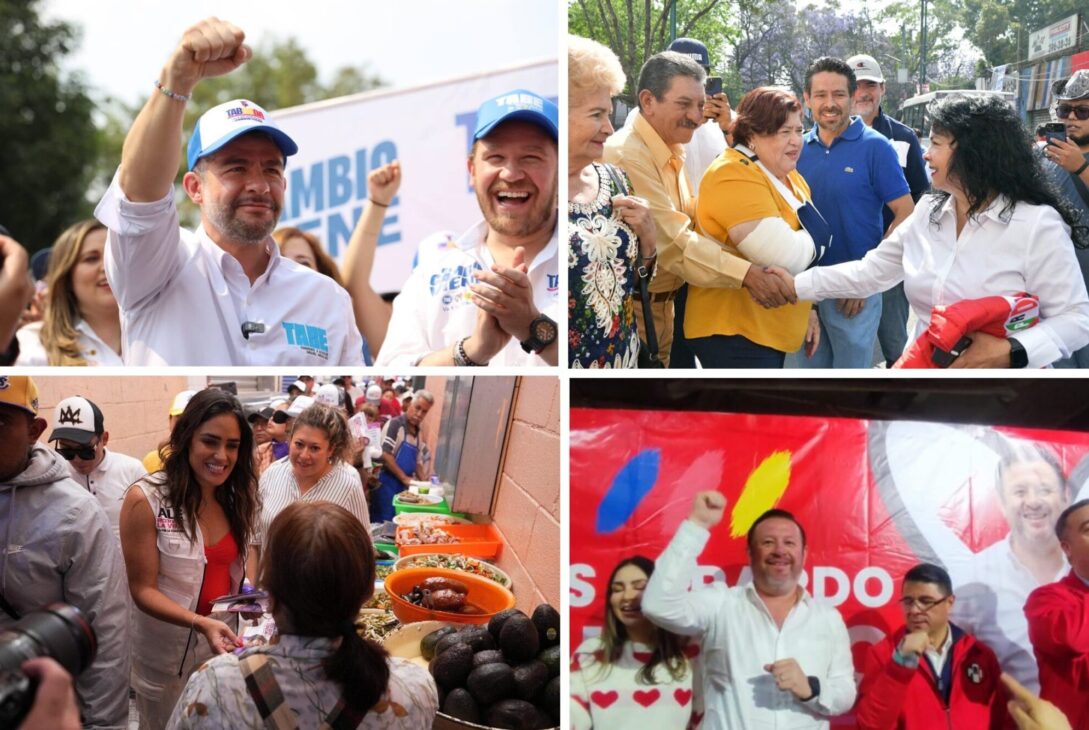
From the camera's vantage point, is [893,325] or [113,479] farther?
[893,325]

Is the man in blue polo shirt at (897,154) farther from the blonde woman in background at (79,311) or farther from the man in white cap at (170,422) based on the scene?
the blonde woman in background at (79,311)

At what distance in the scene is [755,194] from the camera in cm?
246

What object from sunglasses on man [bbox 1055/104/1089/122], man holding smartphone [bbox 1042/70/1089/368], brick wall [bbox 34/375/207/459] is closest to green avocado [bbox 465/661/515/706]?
brick wall [bbox 34/375/207/459]

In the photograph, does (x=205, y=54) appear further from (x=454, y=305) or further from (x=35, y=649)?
(x=35, y=649)

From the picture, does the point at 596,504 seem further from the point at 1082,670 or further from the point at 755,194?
the point at 1082,670

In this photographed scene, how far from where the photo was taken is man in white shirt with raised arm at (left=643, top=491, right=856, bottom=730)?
8.03 feet

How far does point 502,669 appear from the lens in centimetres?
231

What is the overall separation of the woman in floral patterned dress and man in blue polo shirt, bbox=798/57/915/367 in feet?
1.39

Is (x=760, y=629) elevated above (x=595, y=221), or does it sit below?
below

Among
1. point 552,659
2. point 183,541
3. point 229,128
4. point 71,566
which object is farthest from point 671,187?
point 71,566

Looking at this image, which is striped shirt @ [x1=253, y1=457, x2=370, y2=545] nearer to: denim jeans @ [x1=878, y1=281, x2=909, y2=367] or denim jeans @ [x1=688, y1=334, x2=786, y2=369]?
denim jeans @ [x1=688, y1=334, x2=786, y2=369]

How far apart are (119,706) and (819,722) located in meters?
1.56

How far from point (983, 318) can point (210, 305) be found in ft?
5.75

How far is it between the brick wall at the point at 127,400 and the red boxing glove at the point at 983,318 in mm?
1682
